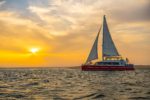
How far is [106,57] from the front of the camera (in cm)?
10956

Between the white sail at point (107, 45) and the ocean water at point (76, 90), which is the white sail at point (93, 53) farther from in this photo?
the ocean water at point (76, 90)

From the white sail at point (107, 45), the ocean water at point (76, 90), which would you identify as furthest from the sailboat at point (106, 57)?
the ocean water at point (76, 90)

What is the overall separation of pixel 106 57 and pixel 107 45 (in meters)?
4.83

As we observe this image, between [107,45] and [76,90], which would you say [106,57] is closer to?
[107,45]

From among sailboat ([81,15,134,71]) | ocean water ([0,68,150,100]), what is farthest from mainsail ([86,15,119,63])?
ocean water ([0,68,150,100])

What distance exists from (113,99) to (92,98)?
74.4 inches

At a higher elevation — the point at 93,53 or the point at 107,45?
the point at 107,45

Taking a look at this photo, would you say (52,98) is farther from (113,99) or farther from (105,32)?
(105,32)

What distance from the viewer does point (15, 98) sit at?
24.9 meters

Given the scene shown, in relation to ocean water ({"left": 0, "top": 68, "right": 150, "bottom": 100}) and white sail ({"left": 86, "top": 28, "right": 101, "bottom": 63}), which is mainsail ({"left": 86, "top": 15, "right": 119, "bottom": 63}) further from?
ocean water ({"left": 0, "top": 68, "right": 150, "bottom": 100})

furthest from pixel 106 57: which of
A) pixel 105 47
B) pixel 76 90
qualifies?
pixel 76 90

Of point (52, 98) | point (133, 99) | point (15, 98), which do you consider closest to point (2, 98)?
point (15, 98)

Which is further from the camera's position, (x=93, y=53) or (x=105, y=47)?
(x=93, y=53)

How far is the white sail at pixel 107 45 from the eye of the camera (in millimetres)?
107250
